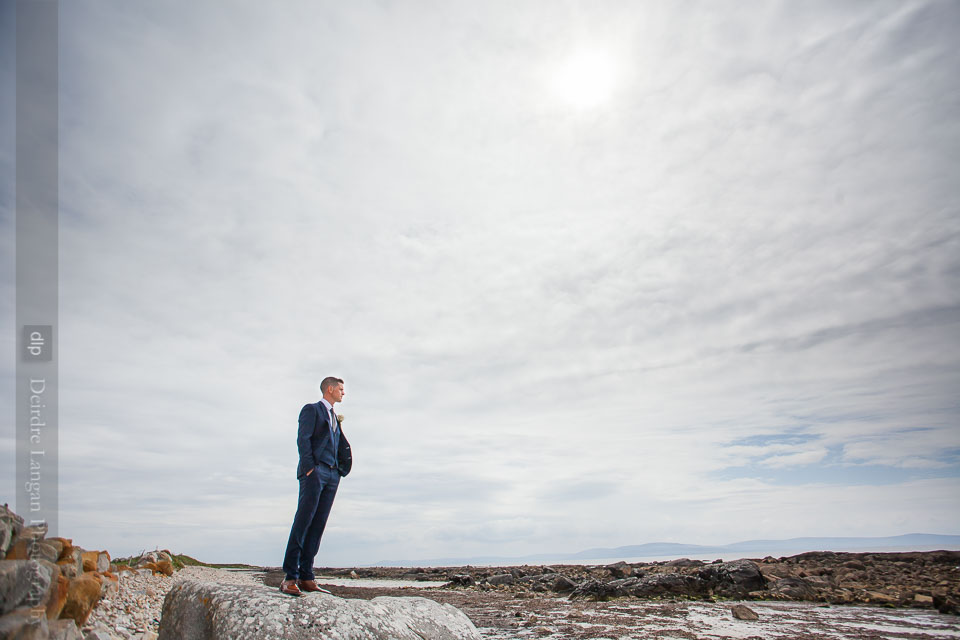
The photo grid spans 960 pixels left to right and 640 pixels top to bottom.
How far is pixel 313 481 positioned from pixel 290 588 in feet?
4.09

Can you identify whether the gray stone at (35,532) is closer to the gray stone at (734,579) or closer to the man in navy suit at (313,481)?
the man in navy suit at (313,481)

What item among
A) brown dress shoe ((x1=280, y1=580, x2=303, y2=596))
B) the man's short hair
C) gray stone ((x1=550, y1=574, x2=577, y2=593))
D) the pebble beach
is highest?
the man's short hair

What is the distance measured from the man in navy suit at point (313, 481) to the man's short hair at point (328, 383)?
0.22 meters

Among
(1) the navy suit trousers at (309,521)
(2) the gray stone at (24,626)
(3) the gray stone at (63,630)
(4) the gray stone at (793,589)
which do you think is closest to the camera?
(2) the gray stone at (24,626)

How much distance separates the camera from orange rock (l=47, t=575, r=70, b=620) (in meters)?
5.80

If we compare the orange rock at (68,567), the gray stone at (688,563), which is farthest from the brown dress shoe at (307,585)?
the gray stone at (688,563)

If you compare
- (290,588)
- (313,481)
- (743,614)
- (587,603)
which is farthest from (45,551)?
(587,603)

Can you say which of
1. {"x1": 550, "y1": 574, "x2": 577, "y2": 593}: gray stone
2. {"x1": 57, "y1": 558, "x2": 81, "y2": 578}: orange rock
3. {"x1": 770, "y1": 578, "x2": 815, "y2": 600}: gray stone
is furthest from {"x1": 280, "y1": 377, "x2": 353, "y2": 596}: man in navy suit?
{"x1": 550, "y1": 574, "x2": 577, "y2": 593}: gray stone

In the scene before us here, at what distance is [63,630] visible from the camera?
18.3 ft

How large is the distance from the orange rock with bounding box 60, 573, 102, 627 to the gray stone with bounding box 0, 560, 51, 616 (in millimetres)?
1782

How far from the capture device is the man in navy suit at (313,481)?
6.37 meters

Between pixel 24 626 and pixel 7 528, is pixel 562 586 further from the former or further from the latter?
pixel 7 528

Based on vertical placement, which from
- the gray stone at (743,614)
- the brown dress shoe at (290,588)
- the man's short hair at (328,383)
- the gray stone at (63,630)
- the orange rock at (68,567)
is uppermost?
the man's short hair at (328,383)

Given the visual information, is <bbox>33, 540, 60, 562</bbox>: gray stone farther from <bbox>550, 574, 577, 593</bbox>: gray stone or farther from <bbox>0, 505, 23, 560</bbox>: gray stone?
<bbox>550, 574, 577, 593</bbox>: gray stone
